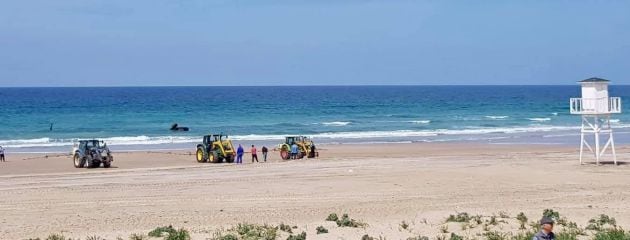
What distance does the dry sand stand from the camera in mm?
17516

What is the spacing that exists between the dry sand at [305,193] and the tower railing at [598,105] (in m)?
1.82

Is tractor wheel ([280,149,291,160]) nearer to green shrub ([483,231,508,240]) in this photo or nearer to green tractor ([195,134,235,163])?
green tractor ([195,134,235,163])

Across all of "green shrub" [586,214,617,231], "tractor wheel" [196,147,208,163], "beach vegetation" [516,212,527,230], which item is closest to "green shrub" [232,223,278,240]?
"beach vegetation" [516,212,527,230]

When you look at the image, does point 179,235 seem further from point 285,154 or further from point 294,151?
point 285,154

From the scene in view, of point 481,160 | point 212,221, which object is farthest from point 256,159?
point 212,221

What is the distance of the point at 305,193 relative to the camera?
2258 centimetres

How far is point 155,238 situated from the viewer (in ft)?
50.3

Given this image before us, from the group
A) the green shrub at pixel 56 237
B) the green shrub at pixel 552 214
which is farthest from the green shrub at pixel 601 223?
the green shrub at pixel 56 237

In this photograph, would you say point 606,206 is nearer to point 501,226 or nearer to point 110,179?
point 501,226

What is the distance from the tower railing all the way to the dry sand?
182 centimetres

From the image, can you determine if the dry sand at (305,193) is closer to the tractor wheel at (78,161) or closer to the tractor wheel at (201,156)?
the tractor wheel at (78,161)

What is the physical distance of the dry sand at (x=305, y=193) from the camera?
17.5 metres

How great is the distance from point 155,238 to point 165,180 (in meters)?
11.6

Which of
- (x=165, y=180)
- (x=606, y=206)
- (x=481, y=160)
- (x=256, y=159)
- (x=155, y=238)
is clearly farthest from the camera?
(x=256, y=159)
